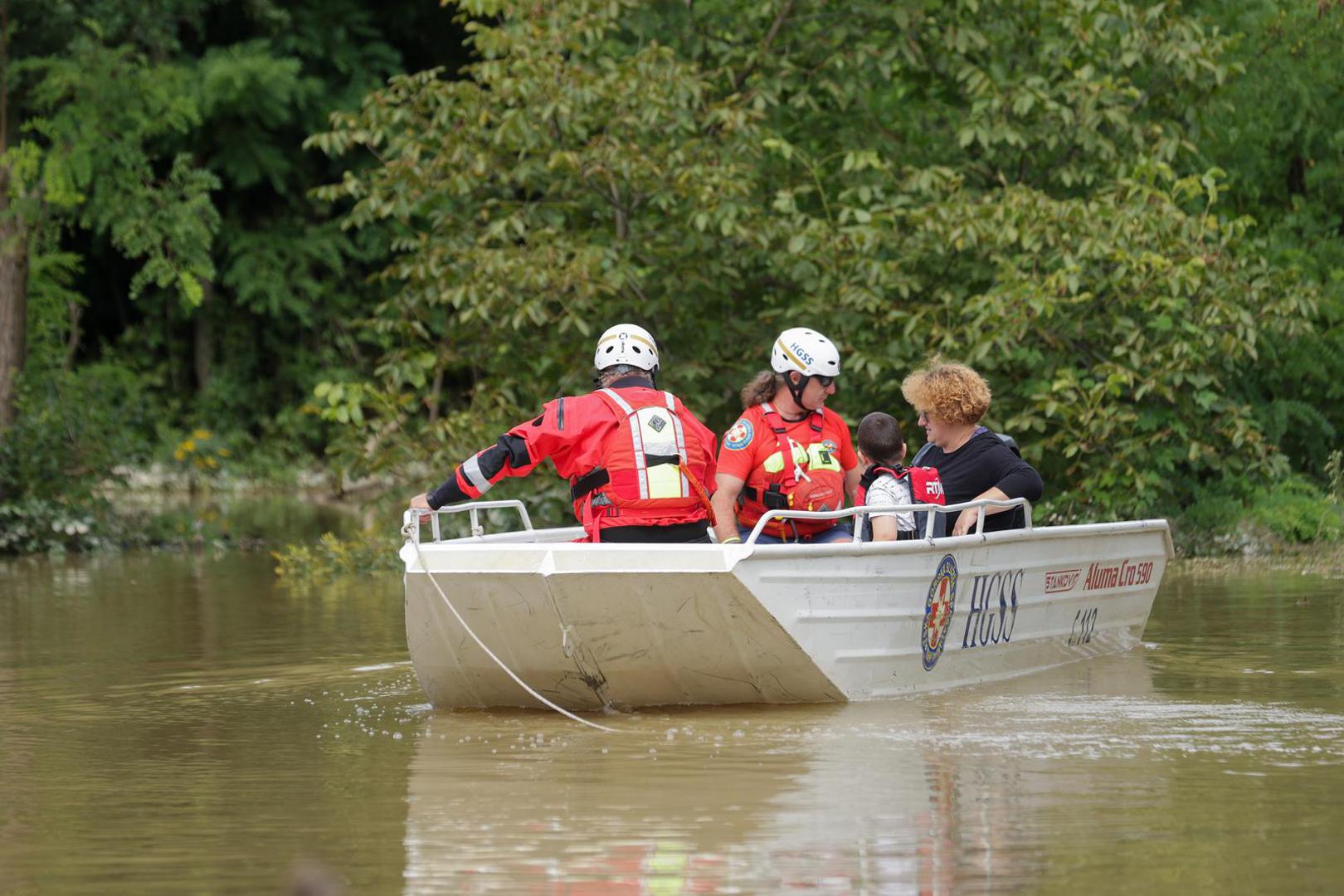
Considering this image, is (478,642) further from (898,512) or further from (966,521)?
(966,521)

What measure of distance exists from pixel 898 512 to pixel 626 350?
57.7 inches

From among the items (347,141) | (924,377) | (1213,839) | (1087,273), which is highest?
(347,141)

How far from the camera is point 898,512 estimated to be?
9.23 m

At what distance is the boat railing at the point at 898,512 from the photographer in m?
8.41

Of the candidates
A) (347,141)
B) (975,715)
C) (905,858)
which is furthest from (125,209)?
(905,858)

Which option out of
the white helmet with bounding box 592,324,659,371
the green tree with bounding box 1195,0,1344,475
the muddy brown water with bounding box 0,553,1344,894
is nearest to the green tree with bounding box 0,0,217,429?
the muddy brown water with bounding box 0,553,1344,894

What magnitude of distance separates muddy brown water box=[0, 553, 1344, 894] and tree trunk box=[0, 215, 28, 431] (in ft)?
29.9

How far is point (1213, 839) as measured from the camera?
6129mm

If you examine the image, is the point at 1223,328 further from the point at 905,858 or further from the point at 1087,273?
the point at 905,858

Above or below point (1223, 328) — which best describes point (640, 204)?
above

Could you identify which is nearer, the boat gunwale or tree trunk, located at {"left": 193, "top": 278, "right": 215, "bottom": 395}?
the boat gunwale

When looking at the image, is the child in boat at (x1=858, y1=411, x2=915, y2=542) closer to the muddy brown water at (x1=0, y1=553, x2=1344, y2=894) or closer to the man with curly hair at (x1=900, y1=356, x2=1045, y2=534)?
the man with curly hair at (x1=900, y1=356, x2=1045, y2=534)

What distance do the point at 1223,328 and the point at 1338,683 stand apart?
694 cm

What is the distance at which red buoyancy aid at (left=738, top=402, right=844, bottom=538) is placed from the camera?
9.65 metres
